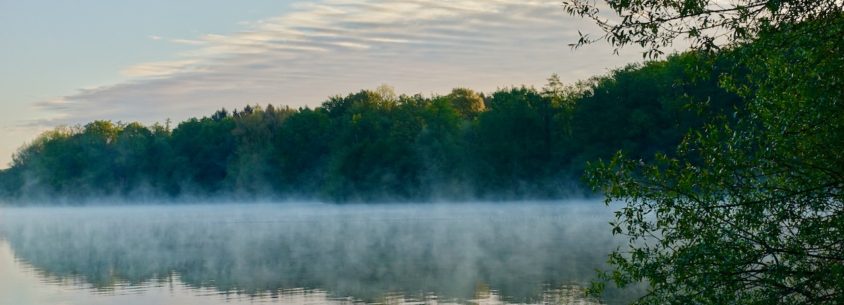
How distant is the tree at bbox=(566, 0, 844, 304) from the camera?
39.1ft

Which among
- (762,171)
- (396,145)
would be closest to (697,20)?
(762,171)

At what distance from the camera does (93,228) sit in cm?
7275

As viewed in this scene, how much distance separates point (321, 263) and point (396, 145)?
65125 millimetres

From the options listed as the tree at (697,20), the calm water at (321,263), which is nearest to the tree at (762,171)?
the tree at (697,20)

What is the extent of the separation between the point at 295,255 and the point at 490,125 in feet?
171

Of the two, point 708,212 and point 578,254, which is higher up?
point 708,212

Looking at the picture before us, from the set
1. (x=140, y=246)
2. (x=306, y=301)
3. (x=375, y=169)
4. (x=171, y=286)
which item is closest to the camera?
(x=306, y=301)

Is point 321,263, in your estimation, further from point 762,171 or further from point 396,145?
point 396,145

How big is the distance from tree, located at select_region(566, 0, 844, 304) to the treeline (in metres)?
47.6

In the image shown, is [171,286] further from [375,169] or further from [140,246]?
[375,169]

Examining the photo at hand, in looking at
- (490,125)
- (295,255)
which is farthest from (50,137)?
(295,255)

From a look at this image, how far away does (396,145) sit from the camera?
102 m

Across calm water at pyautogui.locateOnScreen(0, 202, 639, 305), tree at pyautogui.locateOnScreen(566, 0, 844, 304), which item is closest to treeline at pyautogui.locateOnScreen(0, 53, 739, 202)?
calm water at pyautogui.locateOnScreen(0, 202, 639, 305)

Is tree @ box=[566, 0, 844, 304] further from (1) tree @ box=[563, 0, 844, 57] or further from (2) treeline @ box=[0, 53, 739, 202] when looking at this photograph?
(2) treeline @ box=[0, 53, 739, 202]
